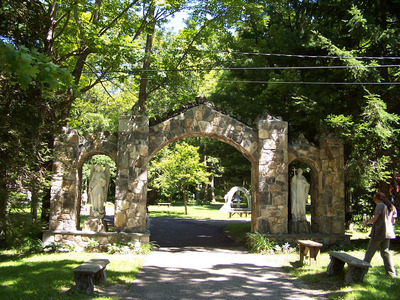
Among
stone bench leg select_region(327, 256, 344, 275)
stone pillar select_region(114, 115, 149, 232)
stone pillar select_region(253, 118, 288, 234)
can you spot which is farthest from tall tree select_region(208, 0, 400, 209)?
stone pillar select_region(114, 115, 149, 232)

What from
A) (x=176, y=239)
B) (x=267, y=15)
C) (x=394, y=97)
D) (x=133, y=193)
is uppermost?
(x=267, y=15)

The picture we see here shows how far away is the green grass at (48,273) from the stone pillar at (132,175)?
1054mm

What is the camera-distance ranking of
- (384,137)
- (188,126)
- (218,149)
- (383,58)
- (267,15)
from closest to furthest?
(384,137) < (383,58) < (188,126) < (267,15) < (218,149)

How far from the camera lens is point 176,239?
1272cm

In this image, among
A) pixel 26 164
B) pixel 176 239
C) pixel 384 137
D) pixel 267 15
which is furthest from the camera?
pixel 267 15

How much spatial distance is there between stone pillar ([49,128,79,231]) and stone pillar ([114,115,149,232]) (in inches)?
48.8

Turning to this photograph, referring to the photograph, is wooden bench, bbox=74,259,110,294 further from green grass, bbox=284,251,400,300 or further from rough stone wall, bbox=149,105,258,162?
rough stone wall, bbox=149,105,258,162

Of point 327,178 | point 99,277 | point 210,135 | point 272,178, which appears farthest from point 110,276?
point 327,178

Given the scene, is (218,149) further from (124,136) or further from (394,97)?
(394,97)

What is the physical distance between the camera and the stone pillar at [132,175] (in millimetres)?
10031

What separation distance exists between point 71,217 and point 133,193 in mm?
1830

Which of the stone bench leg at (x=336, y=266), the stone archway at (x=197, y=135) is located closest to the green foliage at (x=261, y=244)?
the stone archway at (x=197, y=135)

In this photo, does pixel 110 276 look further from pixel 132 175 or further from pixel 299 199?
pixel 299 199

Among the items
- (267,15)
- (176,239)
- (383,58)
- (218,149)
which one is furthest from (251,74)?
(176,239)
